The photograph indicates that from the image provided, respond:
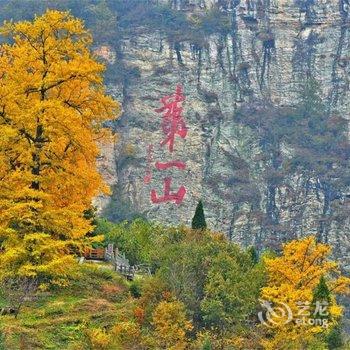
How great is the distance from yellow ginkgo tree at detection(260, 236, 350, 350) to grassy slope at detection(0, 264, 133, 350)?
11.3 feet

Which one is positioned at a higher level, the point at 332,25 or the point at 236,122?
the point at 332,25

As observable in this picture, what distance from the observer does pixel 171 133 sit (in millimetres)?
56906

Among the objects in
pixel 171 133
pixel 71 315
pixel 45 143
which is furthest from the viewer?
pixel 171 133

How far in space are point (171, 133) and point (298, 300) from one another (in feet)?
129

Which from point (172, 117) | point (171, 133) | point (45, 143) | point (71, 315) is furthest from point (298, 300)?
point (172, 117)

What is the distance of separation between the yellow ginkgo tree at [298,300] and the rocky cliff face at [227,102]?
108 feet

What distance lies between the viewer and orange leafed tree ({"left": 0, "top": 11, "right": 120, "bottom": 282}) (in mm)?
18375

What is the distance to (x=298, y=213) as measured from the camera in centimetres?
5459

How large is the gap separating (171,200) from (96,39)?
15655mm

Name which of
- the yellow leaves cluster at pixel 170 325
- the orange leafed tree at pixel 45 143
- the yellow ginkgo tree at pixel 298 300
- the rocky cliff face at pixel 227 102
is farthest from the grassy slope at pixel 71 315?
the rocky cliff face at pixel 227 102

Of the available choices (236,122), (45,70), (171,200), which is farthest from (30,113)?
(236,122)

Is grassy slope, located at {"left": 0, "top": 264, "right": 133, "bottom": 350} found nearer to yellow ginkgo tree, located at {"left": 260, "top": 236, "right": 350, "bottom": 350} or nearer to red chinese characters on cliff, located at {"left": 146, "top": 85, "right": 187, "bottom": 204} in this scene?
yellow ginkgo tree, located at {"left": 260, "top": 236, "right": 350, "bottom": 350}

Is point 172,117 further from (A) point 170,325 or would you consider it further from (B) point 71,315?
(A) point 170,325

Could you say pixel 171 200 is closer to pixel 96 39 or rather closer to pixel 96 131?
pixel 96 39
